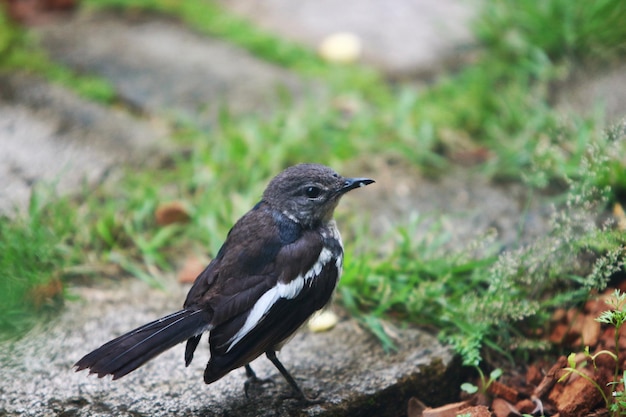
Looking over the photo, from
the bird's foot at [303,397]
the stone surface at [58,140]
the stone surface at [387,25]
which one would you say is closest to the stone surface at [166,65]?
the stone surface at [58,140]

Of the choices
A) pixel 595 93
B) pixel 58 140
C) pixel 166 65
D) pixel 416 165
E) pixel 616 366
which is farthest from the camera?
pixel 166 65

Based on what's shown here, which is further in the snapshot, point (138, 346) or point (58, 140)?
point (58, 140)

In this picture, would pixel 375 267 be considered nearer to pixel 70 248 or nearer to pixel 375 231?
pixel 375 231

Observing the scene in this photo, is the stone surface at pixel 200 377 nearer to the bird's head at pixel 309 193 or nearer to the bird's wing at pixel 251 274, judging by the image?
the bird's wing at pixel 251 274

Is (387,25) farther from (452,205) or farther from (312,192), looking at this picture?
(312,192)

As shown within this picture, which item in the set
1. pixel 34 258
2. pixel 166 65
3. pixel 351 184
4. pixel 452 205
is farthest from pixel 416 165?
pixel 34 258

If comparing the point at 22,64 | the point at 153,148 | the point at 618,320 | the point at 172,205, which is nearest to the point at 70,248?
the point at 172,205

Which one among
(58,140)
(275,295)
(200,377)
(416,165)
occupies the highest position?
(416,165)
